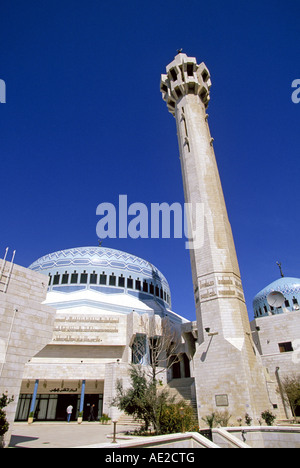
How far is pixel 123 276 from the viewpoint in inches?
1581

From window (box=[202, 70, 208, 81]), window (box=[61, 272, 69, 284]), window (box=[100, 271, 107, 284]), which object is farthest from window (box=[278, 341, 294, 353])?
window (box=[202, 70, 208, 81])

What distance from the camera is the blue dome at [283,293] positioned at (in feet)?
130

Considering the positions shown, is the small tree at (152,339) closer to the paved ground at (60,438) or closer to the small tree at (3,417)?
the paved ground at (60,438)

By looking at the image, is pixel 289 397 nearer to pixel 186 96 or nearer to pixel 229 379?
pixel 229 379

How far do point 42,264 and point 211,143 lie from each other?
28598 mm

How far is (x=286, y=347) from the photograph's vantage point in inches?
949

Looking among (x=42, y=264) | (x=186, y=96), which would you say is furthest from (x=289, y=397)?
(x=42, y=264)

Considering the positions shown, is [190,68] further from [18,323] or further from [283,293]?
[18,323]

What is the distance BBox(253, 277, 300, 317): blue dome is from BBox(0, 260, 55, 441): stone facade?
33.2 meters

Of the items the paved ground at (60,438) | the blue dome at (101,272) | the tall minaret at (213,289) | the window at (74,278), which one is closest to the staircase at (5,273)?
the paved ground at (60,438)

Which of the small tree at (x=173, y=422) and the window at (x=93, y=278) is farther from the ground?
the window at (x=93, y=278)

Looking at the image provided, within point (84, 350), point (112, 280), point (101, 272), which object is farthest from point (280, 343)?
point (101, 272)

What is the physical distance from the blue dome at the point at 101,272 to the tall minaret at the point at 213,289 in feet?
A: 57.4

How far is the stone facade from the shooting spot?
10543 millimetres
